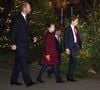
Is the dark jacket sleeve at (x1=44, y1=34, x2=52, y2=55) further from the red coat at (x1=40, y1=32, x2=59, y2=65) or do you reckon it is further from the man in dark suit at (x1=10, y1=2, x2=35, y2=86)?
the man in dark suit at (x1=10, y1=2, x2=35, y2=86)

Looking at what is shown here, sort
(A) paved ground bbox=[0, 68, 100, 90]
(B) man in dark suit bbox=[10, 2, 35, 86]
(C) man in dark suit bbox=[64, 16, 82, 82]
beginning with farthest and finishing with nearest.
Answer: (C) man in dark suit bbox=[64, 16, 82, 82]
(B) man in dark suit bbox=[10, 2, 35, 86]
(A) paved ground bbox=[0, 68, 100, 90]

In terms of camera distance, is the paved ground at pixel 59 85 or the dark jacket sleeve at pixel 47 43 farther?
the dark jacket sleeve at pixel 47 43

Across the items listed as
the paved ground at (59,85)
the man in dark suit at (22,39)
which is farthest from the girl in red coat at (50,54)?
the man in dark suit at (22,39)

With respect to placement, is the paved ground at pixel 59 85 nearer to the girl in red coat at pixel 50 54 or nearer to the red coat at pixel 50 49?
the girl in red coat at pixel 50 54

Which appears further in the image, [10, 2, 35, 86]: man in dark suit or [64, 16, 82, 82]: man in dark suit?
[64, 16, 82, 82]: man in dark suit

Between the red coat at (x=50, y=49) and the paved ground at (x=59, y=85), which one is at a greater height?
the red coat at (x=50, y=49)

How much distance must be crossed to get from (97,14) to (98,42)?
4.88 ft

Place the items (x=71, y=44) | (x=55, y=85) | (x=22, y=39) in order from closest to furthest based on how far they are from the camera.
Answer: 1. (x=22, y=39)
2. (x=55, y=85)
3. (x=71, y=44)

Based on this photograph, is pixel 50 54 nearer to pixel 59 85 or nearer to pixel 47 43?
pixel 47 43

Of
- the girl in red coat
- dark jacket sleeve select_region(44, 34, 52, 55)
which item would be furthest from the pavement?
dark jacket sleeve select_region(44, 34, 52, 55)

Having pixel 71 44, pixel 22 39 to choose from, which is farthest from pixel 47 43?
pixel 22 39

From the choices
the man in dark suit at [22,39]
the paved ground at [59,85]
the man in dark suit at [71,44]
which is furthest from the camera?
the man in dark suit at [71,44]

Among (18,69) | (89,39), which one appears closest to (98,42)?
(89,39)

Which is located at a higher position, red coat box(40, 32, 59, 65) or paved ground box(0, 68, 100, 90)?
red coat box(40, 32, 59, 65)
